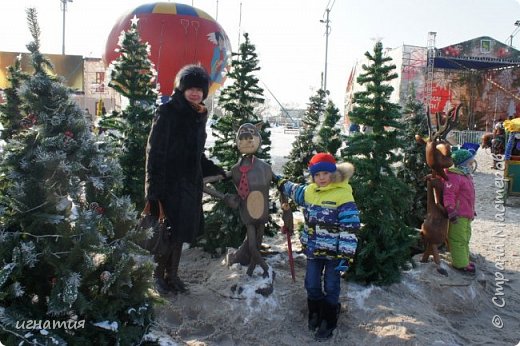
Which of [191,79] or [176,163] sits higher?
[191,79]

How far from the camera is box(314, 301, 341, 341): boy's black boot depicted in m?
3.95

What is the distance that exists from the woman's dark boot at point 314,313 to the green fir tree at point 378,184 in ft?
2.94

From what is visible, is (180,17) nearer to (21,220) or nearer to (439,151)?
(439,151)

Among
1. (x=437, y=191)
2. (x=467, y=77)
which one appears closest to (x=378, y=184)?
(x=437, y=191)

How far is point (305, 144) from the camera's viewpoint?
8508mm

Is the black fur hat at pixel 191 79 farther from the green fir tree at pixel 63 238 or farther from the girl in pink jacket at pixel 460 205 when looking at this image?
the girl in pink jacket at pixel 460 205

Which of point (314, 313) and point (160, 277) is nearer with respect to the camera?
point (314, 313)

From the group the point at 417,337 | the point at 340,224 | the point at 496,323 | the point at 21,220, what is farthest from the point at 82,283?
the point at 496,323

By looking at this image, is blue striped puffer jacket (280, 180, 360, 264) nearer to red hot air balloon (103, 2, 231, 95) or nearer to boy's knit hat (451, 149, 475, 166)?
boy's knit hat (451, 149, 475, 166)

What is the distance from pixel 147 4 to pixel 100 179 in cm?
1413

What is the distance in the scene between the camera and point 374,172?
502cm

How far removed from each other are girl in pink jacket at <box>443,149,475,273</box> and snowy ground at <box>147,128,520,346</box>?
0.21m

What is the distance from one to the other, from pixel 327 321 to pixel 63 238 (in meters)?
2.47

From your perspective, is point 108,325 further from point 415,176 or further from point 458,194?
point 415,176
